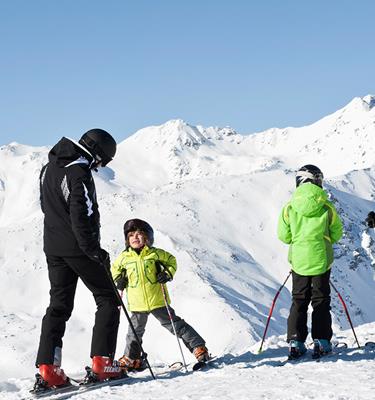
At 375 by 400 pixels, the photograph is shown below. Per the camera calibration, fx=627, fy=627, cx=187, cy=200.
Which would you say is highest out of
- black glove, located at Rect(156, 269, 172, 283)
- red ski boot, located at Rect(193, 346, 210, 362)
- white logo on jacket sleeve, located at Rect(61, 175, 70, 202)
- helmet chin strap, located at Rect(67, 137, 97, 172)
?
helmet chin strap, located at Rect(67, 137, 97, 172)

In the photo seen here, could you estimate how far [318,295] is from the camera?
7.46 metres

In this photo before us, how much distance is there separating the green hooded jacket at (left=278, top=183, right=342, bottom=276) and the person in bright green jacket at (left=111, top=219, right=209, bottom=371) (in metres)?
1.57

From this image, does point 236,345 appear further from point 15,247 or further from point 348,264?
point 348,264

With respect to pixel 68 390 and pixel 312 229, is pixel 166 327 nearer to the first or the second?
pixel 68 390

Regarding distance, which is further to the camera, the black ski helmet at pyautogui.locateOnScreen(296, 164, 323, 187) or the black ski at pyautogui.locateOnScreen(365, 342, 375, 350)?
the black ski at pyautogui.locateOnScreen(365, 342, 375, 350)

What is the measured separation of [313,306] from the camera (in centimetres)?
751

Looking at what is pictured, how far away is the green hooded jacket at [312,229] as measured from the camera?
7363 millimetres

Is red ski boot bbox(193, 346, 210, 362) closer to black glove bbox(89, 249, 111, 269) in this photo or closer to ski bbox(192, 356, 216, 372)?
ski bbox(192, 356, 216, 372)

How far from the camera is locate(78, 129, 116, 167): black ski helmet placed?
6457 mm

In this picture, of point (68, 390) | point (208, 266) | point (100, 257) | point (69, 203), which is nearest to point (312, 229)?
point (100, 257)

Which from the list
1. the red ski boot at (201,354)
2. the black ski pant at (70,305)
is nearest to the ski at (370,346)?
the red ski boot at (201,354)

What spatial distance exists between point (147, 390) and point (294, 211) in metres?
2.77

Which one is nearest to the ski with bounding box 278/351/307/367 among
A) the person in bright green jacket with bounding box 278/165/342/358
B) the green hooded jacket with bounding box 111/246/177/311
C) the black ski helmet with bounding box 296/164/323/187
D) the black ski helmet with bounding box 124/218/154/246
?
the person in bright green jacket with bounding box 278/165/342/358

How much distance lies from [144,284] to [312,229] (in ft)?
7.22
